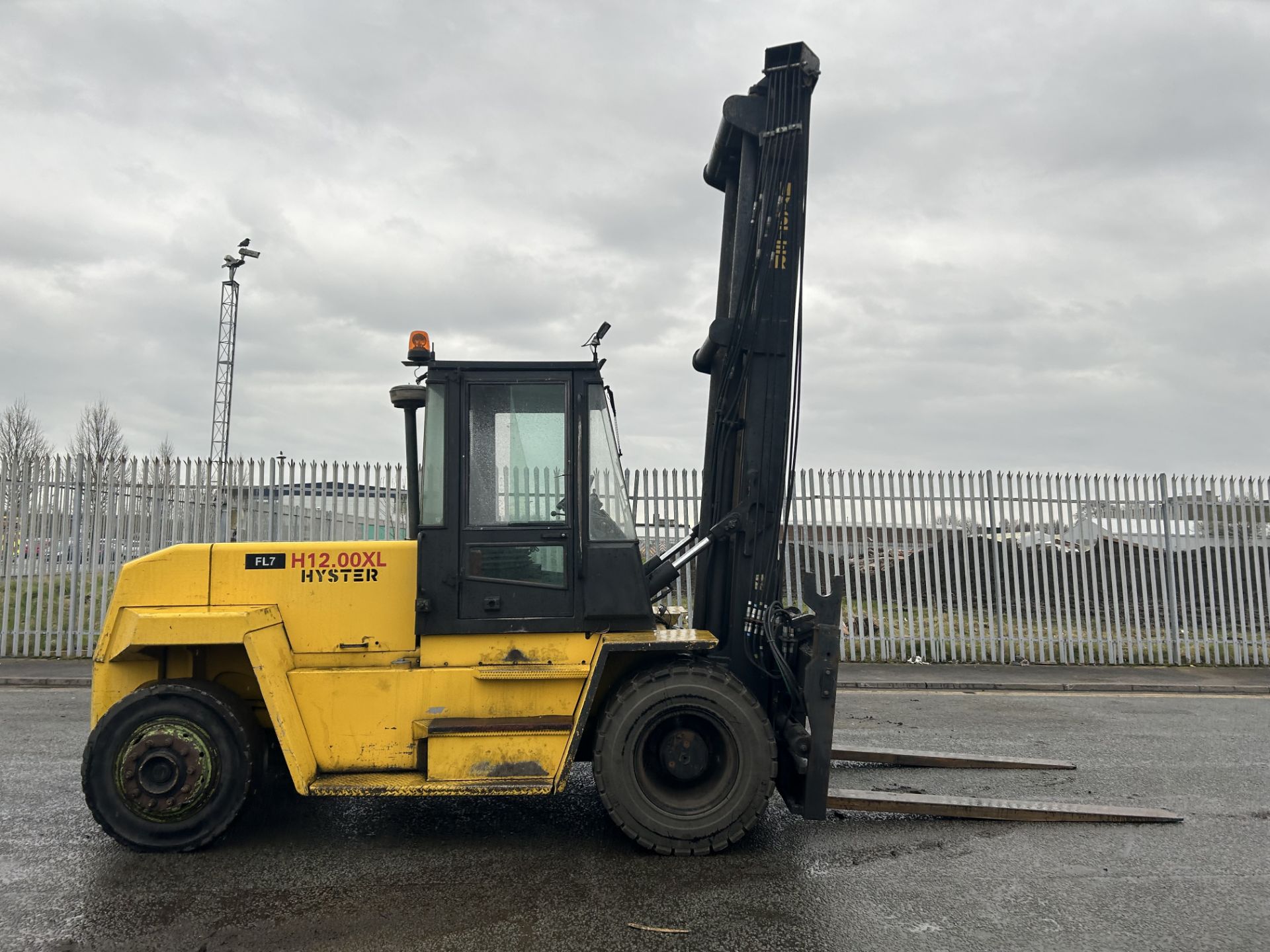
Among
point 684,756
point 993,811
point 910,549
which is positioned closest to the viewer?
point 684,756

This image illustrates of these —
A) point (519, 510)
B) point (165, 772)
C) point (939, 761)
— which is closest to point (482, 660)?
point (519, 510)

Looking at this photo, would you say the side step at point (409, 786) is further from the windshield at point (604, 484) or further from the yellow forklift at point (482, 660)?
the windshield at point (604, 484)

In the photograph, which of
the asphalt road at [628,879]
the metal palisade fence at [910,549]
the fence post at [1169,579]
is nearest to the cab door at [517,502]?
the asphalt road at [628,879]

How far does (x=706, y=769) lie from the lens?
5.26 m

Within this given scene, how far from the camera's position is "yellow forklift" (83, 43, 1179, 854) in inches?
202

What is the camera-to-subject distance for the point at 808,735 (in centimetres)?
537

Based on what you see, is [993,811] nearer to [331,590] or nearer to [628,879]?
[628,879]

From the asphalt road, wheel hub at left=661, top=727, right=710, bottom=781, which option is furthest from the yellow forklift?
the asphalt road

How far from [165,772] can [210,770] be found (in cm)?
25

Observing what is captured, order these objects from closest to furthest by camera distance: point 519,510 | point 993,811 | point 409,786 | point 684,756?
point 409,786, point 684,756, point 519,510, point 993,811

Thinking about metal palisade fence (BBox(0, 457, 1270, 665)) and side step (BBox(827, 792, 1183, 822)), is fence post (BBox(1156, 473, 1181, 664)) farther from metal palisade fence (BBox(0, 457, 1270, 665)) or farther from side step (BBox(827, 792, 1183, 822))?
side step (BBox(827, 792, 1183, 822))

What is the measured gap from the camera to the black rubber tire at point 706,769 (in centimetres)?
510

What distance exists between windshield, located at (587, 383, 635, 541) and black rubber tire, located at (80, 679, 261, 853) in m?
2.36

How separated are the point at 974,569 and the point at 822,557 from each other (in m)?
2.52
